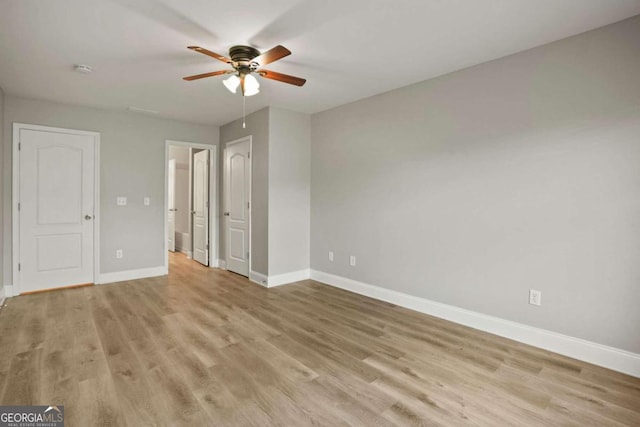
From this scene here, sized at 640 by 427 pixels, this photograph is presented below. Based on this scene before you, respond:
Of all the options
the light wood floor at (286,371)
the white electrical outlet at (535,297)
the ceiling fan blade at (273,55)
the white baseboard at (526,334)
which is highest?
the ceiling fan blade at (273,55)

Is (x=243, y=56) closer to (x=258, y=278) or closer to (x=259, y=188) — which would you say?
(x=259, y=188)

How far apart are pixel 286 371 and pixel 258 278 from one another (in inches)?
98.7

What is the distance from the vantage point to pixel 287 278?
481 cm

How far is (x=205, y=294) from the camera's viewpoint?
426 centimetres

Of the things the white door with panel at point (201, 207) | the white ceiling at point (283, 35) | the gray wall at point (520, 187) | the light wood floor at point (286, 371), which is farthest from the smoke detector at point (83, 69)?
the gray wall at point (520, 187)

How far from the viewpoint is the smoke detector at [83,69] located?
3.15 metres

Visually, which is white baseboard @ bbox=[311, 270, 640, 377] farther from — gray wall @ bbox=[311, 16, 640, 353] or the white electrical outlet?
the white electrical outlet

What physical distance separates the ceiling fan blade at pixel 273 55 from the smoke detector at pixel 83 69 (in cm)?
177

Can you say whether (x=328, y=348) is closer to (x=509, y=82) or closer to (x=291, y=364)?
(x=291, y=364)

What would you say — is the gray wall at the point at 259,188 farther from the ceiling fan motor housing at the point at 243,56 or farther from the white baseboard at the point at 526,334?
the ceiling fan motor housing at the point at 243,56

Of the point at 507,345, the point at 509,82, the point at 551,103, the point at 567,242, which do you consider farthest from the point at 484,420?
the point at 509,82

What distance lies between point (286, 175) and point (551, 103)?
126 inches

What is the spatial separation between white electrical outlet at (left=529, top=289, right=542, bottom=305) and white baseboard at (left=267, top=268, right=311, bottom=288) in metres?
3.01

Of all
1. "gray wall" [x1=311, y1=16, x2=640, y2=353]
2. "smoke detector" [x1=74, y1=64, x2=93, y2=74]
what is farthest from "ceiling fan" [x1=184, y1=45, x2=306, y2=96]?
"gray wall" [x1=311, y1=16, x2=640, y2=353]
